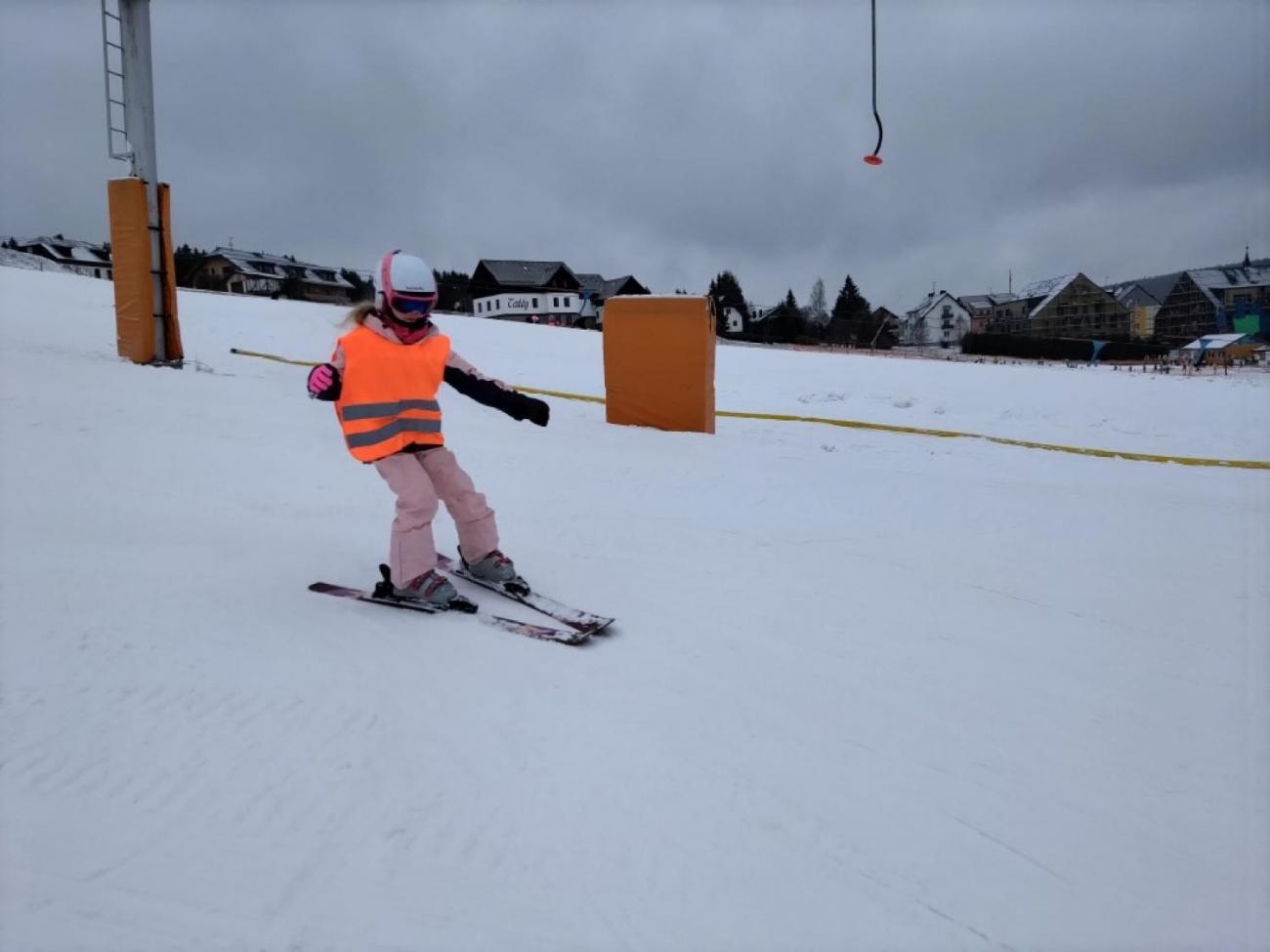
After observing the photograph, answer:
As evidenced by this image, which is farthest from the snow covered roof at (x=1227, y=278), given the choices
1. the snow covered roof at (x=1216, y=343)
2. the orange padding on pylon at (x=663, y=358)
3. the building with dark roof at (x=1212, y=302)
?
Answer: the orange padding on pylon at (x=663, y=358)

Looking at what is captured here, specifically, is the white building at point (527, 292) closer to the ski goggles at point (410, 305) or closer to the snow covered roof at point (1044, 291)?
the snow covered roof at point (1044, 291)

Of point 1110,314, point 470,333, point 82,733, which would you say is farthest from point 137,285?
point 1110,314

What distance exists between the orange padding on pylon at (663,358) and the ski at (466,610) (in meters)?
5.81

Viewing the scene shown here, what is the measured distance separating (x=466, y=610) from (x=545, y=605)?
372 millimetres

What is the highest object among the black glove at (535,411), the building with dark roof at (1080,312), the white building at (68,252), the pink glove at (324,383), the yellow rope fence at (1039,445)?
the white building at (68,252)

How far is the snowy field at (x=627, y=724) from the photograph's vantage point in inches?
74.5

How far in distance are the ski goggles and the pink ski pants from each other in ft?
2.21

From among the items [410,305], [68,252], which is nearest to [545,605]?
[410,305]

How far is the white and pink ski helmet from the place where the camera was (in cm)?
364

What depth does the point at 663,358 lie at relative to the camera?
9164 millimetres

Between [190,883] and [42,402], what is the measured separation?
612cm

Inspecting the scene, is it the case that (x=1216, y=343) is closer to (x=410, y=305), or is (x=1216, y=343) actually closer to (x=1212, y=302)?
(x=1212, y=302)

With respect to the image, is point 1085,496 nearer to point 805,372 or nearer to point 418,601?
point 418,601

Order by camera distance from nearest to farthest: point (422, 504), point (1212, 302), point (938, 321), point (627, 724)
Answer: point (627, 724), point (422, 504), point (1212, 302), point (938, 321)
